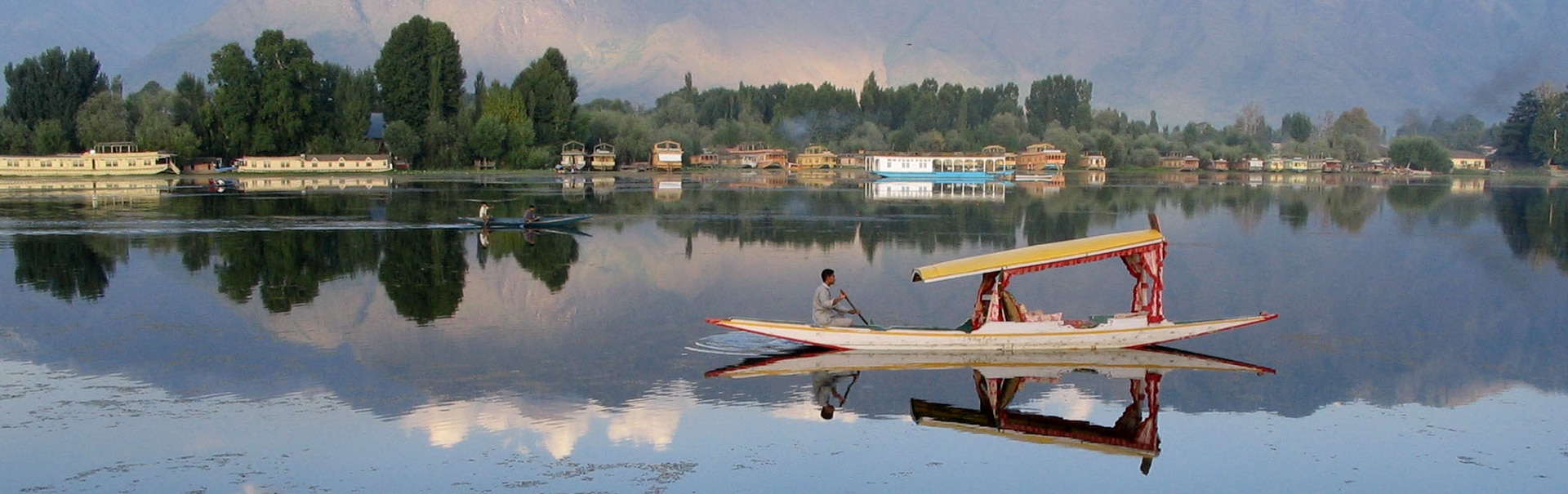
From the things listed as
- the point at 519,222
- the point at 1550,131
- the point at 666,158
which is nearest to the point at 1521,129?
the point at 1550,131

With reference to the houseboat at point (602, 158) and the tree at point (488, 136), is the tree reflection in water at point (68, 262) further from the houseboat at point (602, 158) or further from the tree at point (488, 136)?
the houseboat at point (602, 158)

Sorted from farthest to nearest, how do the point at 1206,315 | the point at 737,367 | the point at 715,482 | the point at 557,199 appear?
1. the point at 557,199
2. the point at 1206,315
3. the point at 737,367
4. the point at 715,482

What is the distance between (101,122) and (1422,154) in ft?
431

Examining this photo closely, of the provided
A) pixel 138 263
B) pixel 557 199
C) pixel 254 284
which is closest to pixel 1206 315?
pixel 254 284

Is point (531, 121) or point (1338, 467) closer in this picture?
point (1338, 467)

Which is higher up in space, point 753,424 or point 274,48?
point 274,48

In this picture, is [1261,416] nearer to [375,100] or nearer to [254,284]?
[254,284]

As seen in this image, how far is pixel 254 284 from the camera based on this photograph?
2633cm

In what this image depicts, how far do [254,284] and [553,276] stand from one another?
609cm

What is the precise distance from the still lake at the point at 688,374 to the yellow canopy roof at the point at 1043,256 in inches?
56.1

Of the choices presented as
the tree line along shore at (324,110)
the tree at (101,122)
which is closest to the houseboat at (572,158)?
the tree line along shore at (324,110)

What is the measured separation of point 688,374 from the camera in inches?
689

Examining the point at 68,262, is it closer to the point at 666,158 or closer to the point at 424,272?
the point at 424,272

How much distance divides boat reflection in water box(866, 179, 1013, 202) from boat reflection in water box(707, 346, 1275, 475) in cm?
4293
